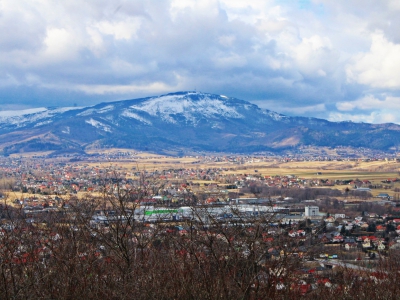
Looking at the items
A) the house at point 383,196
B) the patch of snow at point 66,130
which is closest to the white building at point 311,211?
the house at point 383,196

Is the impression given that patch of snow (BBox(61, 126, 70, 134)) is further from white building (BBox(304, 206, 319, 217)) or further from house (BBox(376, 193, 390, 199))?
white building (BBox(304, 206, 319, 217))

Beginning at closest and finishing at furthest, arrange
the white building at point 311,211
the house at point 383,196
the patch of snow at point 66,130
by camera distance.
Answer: the white building at point 311,211 < the house at point 383,196 < the patch of snow at point 66,130

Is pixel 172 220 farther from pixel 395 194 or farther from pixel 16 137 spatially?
pixel 16 137

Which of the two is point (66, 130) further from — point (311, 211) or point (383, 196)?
point (311, 211)

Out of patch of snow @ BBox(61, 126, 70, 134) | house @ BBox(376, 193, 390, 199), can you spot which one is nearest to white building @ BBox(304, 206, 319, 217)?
house @ BBox(376, 193, 390, 199)

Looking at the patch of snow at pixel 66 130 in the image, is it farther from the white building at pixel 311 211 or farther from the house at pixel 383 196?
the white building at pixel 311 211

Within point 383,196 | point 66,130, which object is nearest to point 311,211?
point 383,196

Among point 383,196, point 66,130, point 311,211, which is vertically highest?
point 66,130

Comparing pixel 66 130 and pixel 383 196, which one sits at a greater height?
pixel 66 130

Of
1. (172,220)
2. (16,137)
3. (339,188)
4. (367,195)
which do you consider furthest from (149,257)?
(16,137)

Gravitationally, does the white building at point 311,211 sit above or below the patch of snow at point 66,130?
below

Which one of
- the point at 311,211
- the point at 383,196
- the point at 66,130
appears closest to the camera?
the point at 311,211

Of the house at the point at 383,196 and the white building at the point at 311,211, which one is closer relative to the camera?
the white building at the point at 311,211
